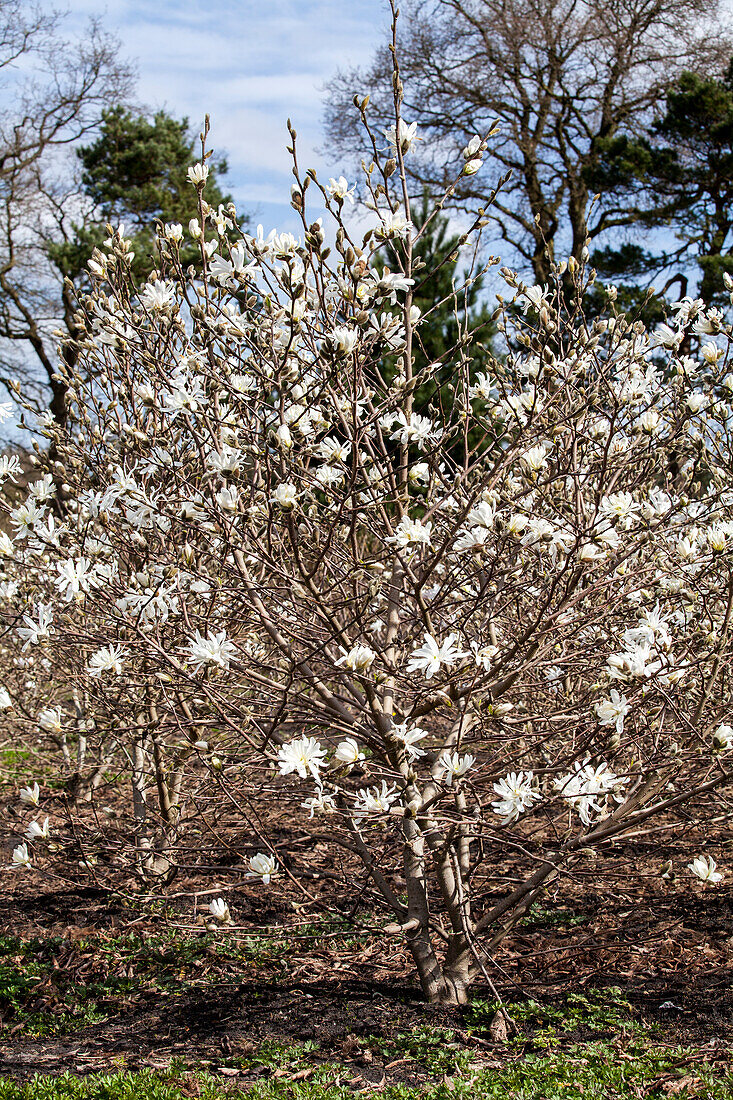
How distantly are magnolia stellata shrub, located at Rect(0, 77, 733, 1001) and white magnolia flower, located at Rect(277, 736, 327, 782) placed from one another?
0.01 metres

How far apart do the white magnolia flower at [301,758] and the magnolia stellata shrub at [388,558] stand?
0.01m

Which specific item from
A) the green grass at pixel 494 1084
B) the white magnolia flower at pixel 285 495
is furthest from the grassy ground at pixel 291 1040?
the white magnolia flower at pixel 285 495

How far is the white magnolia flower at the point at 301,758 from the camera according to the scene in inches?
93.7

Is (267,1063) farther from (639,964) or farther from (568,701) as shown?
(568,701)

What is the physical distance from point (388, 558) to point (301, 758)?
2.27ft

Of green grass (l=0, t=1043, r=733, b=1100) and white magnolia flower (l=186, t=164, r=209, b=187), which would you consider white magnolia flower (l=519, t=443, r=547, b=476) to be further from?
green grass (l=0, t=1043, r=733, b=1100)

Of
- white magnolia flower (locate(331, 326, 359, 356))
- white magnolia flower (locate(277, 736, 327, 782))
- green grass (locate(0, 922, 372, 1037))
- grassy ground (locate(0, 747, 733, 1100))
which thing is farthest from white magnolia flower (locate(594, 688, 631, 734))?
green grass (locate(0, 922, 372, 1037))

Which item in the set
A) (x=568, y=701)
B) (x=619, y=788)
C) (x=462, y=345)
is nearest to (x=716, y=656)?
(x=619, y=788)

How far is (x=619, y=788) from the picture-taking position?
2.64 metres

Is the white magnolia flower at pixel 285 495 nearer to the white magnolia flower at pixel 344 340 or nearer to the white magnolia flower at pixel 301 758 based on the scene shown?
the white magnolia flower at pixel 344 340

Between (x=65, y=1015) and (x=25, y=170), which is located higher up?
(x=25, y=170)

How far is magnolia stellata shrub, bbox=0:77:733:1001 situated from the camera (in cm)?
265

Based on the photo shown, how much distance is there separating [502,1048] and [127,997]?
60.0 inches

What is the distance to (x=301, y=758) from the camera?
2418 mm
